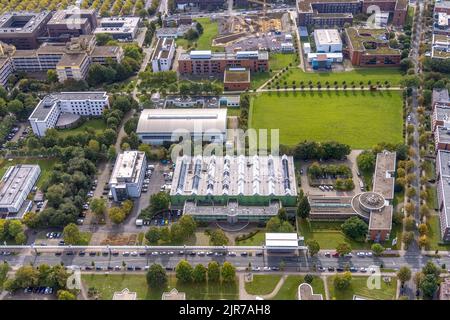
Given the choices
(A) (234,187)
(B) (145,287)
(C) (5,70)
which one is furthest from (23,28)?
(B) (145,287)

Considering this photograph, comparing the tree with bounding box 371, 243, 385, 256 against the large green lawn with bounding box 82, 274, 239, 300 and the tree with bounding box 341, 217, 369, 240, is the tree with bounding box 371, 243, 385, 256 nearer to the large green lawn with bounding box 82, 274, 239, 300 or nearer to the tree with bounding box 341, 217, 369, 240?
the tree with bounding box 341, 217, 369, 240

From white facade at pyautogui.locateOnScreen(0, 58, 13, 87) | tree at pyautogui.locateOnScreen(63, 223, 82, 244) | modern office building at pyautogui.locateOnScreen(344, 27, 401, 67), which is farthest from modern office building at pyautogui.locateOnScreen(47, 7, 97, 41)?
tree at pyautogui.locateOnScreen(63, 223, 82, 244)

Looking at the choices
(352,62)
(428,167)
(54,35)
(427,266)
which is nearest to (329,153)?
(428,167)

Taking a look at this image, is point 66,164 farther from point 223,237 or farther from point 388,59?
point 388,59

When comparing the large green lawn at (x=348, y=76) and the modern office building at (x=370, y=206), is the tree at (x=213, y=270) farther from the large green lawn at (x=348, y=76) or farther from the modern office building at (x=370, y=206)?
the large green lawn at (x=348, y=76)

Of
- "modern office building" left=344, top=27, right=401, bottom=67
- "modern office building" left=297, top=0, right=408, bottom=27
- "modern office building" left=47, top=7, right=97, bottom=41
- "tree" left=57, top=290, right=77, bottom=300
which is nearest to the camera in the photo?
"tree" left=57, top=290, right=77, bottom=300

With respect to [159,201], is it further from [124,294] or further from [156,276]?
[124,294]

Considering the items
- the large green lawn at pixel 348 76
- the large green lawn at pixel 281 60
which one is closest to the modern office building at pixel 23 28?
the large green lawn at pixel 281 60
